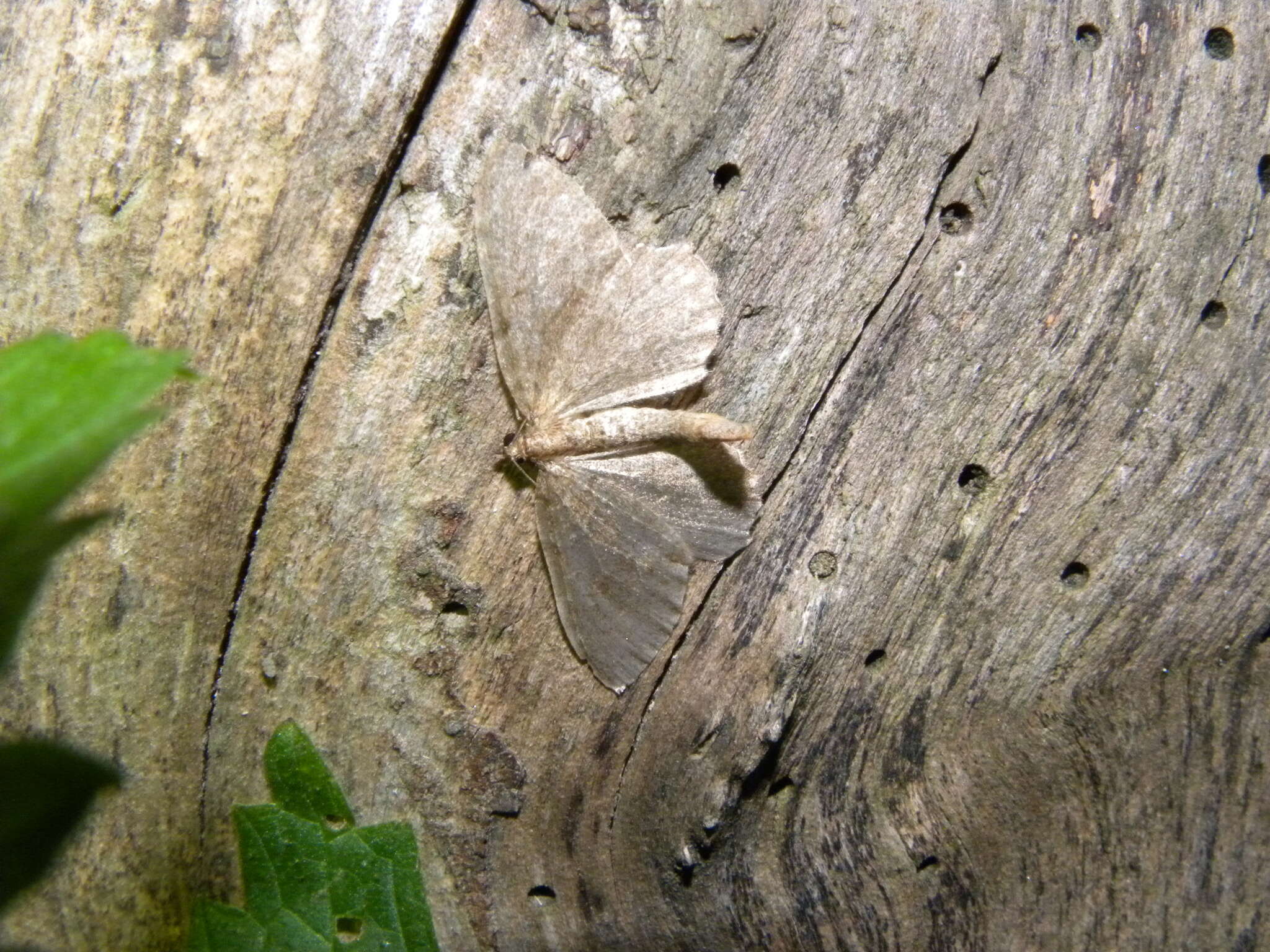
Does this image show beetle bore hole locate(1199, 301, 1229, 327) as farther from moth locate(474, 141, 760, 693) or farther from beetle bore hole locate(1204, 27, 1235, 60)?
moth locate(474, 141, 760, 693)

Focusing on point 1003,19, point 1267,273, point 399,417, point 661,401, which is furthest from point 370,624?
point 1267,273

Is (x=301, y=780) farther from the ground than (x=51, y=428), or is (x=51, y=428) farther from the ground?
(x=51, y=428)

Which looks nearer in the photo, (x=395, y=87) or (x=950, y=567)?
Answer: (x=395, y=87)

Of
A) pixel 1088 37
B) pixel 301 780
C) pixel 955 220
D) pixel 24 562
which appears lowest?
pixel 301 780

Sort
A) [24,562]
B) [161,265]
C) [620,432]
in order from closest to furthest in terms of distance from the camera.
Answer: [24,562] < [161,265] < [620,432]

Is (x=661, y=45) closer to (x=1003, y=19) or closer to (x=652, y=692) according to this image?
(x=1003, y=19)

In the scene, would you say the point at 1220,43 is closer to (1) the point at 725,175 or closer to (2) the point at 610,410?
(1) the point at 725,175

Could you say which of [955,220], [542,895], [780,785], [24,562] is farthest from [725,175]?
[542,895]

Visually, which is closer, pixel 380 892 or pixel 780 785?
pixel 380 892
